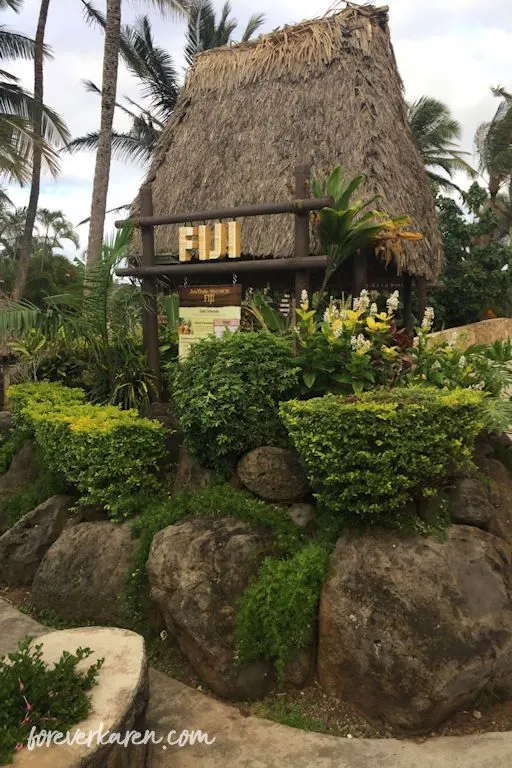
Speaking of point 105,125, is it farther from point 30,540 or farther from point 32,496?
point 30,540

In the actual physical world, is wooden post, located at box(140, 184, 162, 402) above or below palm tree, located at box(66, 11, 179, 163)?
below

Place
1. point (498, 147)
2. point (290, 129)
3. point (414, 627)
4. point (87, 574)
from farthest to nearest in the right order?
point (498, 147)
point (290, 129)
point (87, 574)
point (414, 627)

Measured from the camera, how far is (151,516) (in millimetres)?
4477

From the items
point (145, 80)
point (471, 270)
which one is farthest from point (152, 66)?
point (471, 270)

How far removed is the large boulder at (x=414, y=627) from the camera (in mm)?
3242

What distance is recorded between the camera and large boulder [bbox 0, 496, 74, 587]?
508 centimetres

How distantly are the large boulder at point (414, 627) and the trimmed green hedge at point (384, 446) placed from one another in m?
0.27

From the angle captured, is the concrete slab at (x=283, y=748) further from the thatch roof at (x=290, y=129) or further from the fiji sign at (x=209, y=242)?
the thatch roof at (x=290, y=129)

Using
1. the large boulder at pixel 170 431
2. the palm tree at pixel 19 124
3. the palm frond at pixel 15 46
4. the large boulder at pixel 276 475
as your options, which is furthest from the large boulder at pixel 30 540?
the palm frond at pixel 15 46

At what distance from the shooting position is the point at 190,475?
4.75 meters

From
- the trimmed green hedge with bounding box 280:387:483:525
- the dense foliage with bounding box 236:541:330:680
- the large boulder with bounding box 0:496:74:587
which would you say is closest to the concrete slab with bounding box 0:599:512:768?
Answer: the dense foliage with bounding box 236:541:330:680

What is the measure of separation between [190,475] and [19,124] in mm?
12481

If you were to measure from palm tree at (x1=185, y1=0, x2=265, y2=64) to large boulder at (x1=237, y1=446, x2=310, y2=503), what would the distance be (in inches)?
732

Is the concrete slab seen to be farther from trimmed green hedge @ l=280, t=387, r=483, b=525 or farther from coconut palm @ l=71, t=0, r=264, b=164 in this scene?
coconut palm @ l=71, t=0, r=264, b=164
